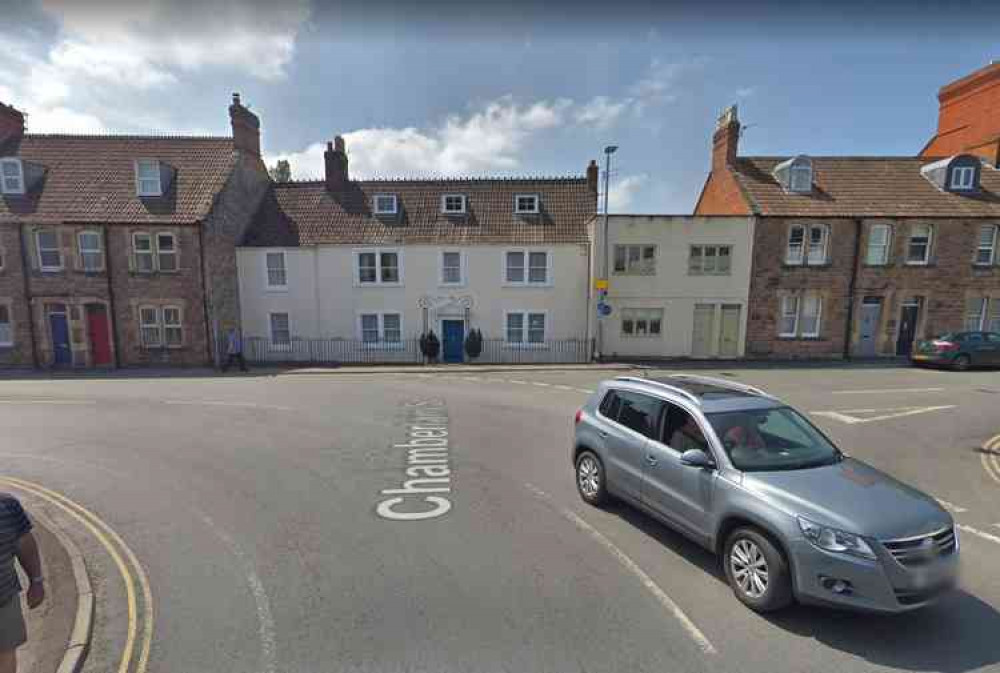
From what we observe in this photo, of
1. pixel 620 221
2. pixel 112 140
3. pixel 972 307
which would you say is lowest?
pixel 972 307

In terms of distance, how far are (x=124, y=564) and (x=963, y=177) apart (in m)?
30.8

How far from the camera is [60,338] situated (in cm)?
1828

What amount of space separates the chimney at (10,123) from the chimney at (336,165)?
14.1 metres

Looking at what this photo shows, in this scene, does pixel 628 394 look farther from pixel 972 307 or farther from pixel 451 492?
pixel 972 307

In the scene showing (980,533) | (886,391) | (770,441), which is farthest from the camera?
(886,391)

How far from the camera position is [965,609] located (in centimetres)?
371

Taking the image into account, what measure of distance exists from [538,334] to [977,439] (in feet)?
46.1

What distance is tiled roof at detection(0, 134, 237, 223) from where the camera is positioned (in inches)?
711

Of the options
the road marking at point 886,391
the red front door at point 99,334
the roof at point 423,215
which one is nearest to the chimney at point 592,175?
the roof at point 423,215

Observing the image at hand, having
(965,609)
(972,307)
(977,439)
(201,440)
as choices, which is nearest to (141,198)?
(201,440)

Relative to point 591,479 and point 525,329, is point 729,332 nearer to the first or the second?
point 525,329

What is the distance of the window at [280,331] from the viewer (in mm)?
20312

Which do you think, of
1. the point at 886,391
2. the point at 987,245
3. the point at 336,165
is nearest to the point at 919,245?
the point at 987,245

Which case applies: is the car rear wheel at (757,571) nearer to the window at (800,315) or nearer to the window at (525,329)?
the window at (525,329)
